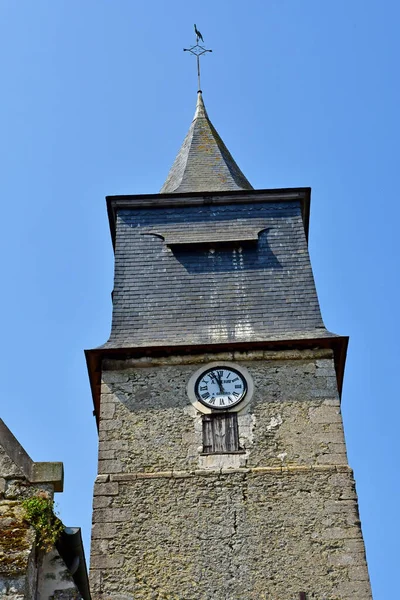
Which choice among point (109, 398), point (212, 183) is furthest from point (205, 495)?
point (212, 183)

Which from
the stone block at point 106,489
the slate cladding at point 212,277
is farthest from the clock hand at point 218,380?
the stone block at point 106,489

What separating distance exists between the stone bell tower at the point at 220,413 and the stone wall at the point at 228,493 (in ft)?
0.05

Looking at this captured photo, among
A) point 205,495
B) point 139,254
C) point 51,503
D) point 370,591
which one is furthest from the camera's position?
point 139,254

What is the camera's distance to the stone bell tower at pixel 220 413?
31.9ft

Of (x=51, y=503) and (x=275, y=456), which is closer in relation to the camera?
(x=51, y=503)

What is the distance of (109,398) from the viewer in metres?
11.2

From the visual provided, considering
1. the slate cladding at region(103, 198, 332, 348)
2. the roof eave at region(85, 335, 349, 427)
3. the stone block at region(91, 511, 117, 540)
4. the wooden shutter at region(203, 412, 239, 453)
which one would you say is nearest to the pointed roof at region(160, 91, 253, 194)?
the slate cladding at region(103, 198, 332, 348)

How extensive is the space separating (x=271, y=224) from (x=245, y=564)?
16.9 feet

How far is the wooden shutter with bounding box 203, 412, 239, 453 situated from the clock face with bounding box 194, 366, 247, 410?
0.45ft

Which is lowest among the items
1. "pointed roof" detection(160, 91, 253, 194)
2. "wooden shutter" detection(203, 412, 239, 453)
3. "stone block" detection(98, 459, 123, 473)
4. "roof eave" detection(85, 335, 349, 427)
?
"stone block" detection(98, 459, 123, 473)

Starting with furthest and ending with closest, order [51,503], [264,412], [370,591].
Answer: [264,412] → [370,591] → [51,503]

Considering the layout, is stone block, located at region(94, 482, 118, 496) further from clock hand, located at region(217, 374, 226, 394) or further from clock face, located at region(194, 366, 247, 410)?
clock hand, located at region(217, 374, 226, 394)

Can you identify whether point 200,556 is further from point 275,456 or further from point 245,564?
point 275,456

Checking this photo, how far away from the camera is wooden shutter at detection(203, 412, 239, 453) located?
10.6 m
